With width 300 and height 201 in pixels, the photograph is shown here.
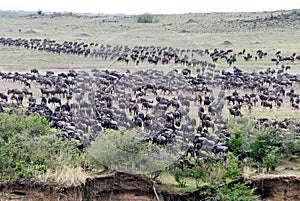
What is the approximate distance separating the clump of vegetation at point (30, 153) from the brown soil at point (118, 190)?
0.37 meters

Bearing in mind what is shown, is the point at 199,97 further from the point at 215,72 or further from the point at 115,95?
the point at 215,72

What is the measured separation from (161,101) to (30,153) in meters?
12.0

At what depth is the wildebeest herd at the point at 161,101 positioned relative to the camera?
67.1 feet

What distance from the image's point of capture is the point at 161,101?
90.8 ft

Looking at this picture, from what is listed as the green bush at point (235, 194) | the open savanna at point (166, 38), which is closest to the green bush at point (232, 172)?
the green bush at point (235, 194)

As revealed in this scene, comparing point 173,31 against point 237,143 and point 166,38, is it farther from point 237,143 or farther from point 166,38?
point 237,143

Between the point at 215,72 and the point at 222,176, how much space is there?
22.3 meters

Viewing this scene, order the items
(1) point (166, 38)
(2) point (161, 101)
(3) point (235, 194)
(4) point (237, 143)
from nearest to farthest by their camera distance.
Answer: (3) point (235, 194) → (4) point (237, 143) → (1) point (166, 38) → (2) point (161, 101)

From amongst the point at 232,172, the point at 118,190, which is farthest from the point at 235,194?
the point at 118,190

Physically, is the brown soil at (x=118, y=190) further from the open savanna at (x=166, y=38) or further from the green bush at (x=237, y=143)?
the open savanna at (x=166, y=38)

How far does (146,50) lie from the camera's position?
49.3 meters

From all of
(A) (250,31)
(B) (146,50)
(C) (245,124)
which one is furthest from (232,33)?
(C) (245,124)

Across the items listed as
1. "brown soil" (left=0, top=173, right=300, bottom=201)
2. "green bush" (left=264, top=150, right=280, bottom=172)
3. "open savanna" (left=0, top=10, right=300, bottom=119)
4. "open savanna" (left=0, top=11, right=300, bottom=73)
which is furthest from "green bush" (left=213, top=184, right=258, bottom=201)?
"open savanna" (left=0, top=11, right=300, bottom=73)

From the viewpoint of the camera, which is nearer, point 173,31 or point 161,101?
point 161,101
